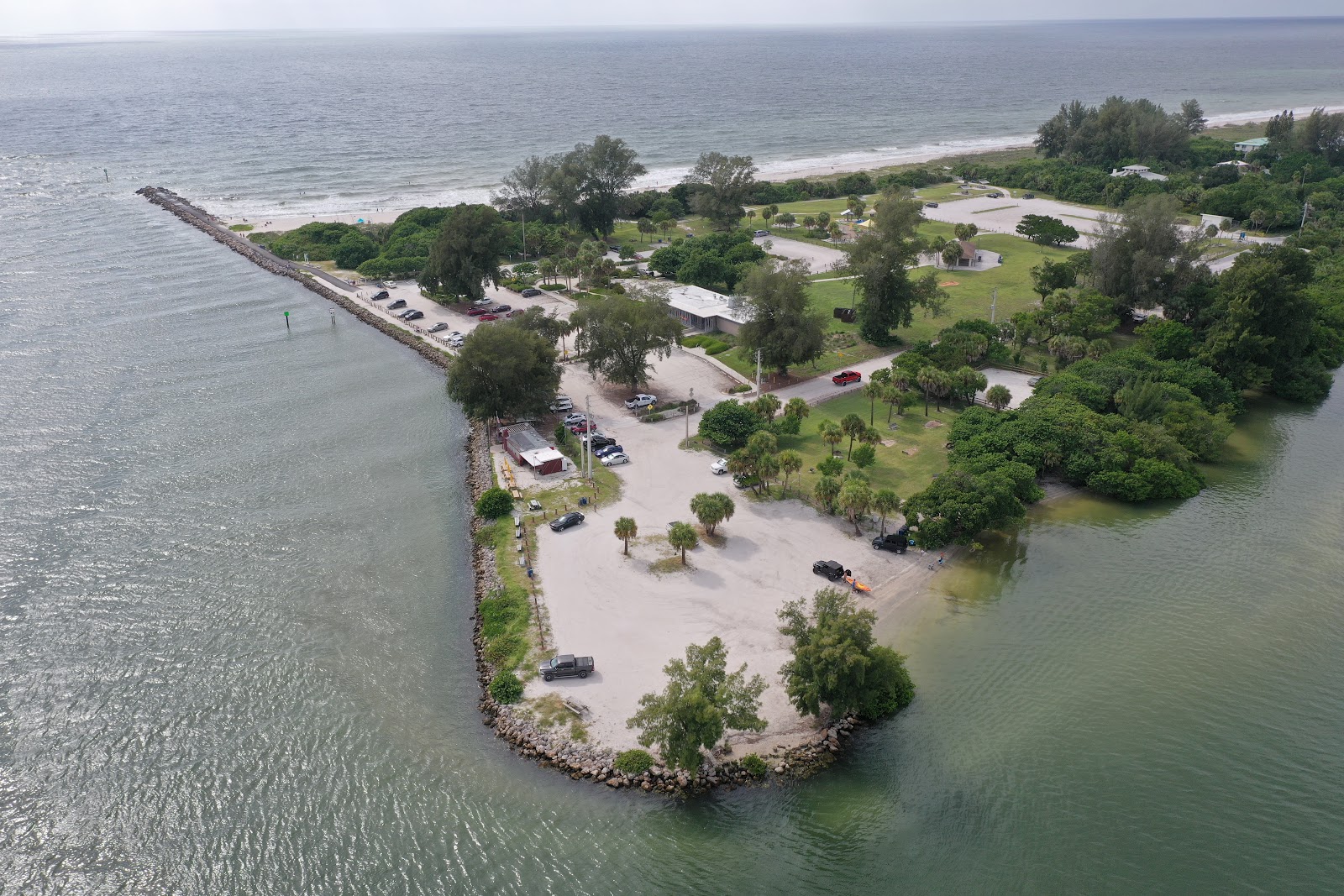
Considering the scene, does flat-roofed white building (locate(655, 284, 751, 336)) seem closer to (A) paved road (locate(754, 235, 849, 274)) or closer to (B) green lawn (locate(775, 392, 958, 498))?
(B) green lawn (locate(775, 392, 958, 498))

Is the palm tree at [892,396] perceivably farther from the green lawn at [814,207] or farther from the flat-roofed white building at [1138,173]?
the flat-roofed white building at [1138,173]

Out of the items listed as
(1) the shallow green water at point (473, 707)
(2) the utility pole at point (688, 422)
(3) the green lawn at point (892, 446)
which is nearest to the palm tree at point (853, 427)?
(3) the green lawn at point (892, 446)

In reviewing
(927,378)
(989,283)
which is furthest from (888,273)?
(989,283)

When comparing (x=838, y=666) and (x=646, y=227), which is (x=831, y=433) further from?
(x=646, y=227)

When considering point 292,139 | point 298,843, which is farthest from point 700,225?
point 292,139

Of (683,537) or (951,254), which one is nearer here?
Result: (683,537)

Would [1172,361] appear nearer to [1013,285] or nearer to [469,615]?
[1013,285]
